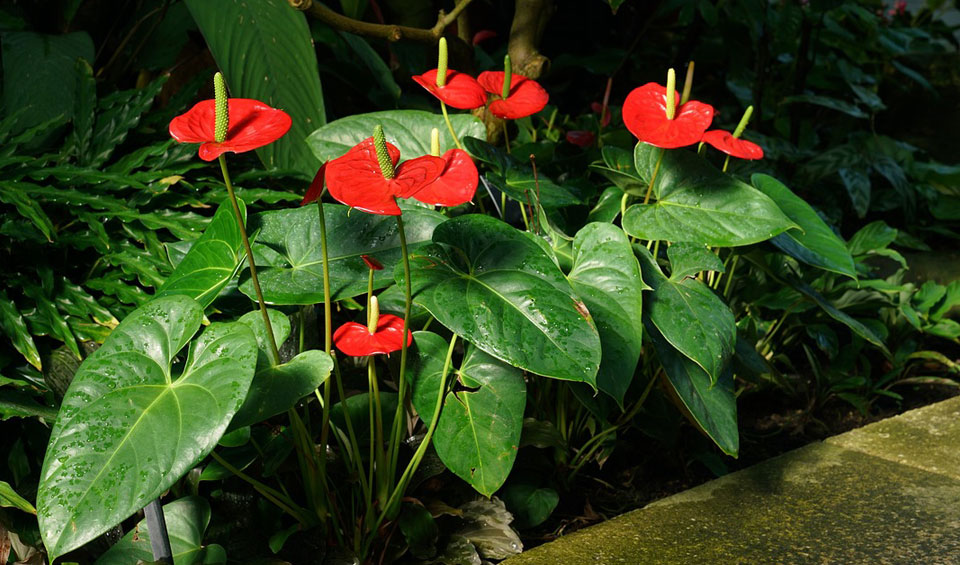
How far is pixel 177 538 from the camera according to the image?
1.29 m

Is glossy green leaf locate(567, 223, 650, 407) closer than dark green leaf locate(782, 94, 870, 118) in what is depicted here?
Yes

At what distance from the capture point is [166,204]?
190 centimetres

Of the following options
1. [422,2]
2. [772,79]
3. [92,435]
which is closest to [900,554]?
[92,435]

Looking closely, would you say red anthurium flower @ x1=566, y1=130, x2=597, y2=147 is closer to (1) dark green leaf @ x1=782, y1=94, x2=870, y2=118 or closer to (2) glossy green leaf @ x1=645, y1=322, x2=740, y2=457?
(2) glossy green leaf @ x1=645, y1=322, x2=740, y2=457

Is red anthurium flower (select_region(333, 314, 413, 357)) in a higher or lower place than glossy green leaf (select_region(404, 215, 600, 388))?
lower

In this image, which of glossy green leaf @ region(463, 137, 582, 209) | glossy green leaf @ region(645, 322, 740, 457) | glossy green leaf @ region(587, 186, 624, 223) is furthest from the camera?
glossy green leaf @ region(587, 186, 624, 223)

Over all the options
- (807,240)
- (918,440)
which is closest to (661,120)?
(807,240)

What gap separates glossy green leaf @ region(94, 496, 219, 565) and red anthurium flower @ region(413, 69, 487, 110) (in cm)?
82

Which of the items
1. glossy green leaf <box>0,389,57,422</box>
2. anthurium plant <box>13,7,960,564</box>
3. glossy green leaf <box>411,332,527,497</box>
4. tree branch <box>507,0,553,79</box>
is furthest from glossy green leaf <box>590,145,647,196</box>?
glossy green leaf <box>0,389,57,422</box>

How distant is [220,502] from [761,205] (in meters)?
1.11

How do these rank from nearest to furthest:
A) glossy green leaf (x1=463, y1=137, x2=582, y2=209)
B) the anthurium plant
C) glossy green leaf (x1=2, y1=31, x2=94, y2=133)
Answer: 1. the anthurium plant
2. glossy green leaf (x1=463, y1=137, x2=582, y2=209)
3. glossy green leaf (x1=2, y1=31, x2=94, y2=133)

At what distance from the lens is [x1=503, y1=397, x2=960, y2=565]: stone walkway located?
4.65 feet

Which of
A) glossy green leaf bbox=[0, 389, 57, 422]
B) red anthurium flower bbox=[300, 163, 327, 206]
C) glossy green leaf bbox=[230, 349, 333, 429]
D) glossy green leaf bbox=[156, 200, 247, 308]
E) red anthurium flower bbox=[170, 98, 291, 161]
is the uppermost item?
red anthurium flower bbox=[170, 98, 291, 161]

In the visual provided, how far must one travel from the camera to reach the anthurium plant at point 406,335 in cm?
109
